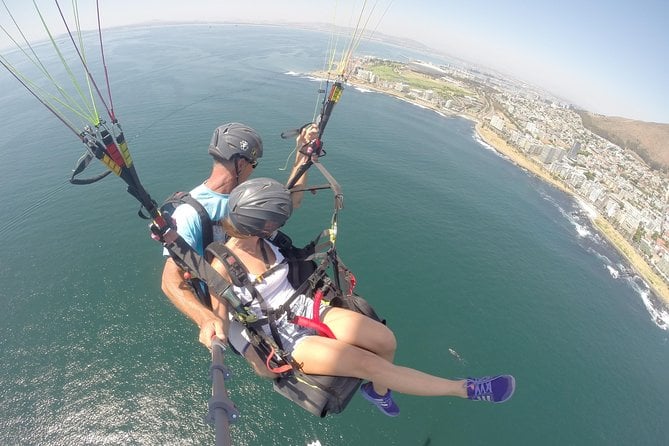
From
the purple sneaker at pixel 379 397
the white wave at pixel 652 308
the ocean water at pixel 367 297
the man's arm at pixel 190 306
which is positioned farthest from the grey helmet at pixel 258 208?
the white wave at pixel 652 308

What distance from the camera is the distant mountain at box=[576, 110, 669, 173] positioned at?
9914 centimetres

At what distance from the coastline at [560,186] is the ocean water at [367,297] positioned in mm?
2171

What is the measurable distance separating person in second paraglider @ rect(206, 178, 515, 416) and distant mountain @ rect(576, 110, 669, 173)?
13137cm

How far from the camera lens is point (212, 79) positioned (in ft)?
209

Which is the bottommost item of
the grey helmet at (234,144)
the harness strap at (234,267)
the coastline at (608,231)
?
the coastline at (608,231)

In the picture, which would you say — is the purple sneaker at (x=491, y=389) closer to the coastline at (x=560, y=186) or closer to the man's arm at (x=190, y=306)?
the man's arm at (x=190, y=306)

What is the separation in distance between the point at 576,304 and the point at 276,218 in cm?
3467

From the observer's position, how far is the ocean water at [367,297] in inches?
660

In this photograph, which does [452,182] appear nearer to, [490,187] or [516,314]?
[490,187]

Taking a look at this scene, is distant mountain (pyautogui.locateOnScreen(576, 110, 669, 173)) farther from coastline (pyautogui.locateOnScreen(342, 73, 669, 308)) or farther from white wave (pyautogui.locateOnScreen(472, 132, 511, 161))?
white wave (pyautogui.locateOnScreen(472, 132, 511, 161))

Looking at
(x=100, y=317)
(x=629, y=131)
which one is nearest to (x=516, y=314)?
(x=100, y=317)

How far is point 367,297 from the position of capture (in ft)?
75.1

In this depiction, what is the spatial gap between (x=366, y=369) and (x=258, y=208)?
2040mm

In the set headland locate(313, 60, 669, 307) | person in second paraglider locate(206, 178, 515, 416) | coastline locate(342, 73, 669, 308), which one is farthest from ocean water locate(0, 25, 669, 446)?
person in second paraglider locate(206, 178, 515, 416)
